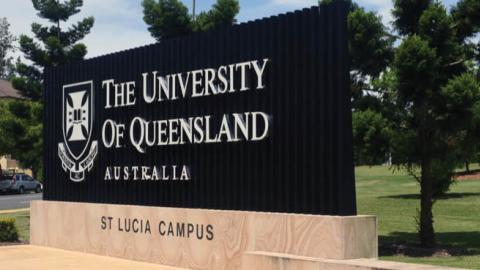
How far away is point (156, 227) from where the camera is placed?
11.5m

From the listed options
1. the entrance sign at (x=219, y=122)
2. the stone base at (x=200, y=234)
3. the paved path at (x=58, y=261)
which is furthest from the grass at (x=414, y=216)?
the entrance sign at (x=219, y=122)

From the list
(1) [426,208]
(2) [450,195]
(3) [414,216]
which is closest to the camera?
(1) [426,208]

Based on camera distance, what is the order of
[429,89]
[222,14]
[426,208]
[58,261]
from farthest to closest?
[222,14] < [426,208] < [429,89] < [58,261]

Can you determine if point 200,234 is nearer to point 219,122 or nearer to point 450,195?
point 219,122

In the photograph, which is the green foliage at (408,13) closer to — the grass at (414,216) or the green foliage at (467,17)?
the green foliage at (467,17)

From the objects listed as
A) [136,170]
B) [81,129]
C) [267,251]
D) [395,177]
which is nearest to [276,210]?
[267,251]

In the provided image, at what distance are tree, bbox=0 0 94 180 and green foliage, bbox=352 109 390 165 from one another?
556 inches

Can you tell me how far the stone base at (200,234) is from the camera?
8.62m

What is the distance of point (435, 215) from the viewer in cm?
2566

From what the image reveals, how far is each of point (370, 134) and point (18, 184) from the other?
3858 cm

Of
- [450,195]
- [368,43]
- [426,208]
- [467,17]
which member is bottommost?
[450,195]

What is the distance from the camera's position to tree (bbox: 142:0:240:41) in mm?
Answer: 22641

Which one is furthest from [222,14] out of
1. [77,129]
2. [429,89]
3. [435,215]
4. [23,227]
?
[435,215]

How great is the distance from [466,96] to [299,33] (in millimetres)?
7404
